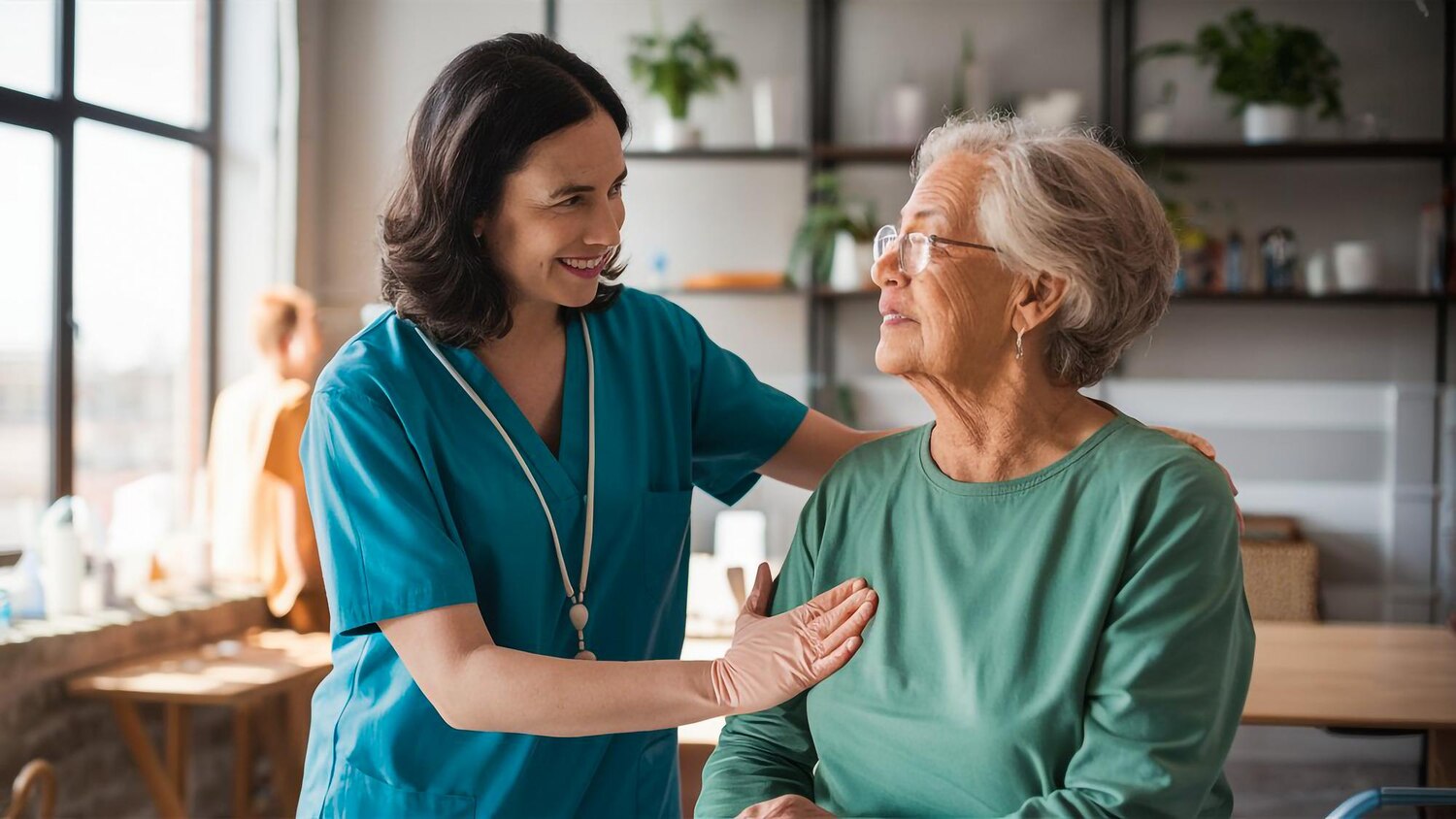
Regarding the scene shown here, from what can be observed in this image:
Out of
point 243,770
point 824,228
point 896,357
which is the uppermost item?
A: point 824,228

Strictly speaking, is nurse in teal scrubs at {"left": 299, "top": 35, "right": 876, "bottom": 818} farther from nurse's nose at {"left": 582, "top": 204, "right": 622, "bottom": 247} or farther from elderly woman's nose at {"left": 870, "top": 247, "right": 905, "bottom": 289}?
elderly woman's nose at {"left": 870, "top": 247, "right": 905, "bottom": 289}

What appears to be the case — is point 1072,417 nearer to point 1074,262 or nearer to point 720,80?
point 1074,262

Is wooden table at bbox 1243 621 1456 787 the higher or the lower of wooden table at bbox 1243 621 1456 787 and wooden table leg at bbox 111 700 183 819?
the higher

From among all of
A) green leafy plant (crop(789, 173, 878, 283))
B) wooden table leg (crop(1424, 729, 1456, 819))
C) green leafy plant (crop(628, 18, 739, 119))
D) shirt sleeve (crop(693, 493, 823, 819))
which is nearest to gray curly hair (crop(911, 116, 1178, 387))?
shirt sleeve (crop(693, 493, 823, 819))

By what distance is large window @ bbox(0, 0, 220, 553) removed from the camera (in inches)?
129

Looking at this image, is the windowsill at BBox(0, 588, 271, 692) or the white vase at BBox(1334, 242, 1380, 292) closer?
the windowsill at BBox(0, 588, 271, 692)

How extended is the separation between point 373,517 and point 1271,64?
383cm

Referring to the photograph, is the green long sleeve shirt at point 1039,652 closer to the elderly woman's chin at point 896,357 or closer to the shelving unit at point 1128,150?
the elderly woman's chin at point 896,357

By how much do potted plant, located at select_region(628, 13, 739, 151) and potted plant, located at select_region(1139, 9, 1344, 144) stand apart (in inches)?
59.0

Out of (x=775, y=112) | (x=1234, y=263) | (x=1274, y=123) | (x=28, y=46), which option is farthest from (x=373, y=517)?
(x=1274, y=123)

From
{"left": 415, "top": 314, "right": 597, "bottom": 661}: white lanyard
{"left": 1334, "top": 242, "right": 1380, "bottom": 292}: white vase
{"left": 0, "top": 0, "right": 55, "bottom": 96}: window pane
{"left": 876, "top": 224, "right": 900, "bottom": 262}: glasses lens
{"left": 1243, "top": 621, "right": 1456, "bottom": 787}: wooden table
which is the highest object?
{"left": 0, "top": 0, "right": 55, "bottom": 96}: window pane

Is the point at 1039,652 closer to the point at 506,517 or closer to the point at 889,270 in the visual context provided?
the point at 889,270

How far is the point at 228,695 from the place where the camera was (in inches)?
113

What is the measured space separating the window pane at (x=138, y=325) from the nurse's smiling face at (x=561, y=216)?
98.8 inches
